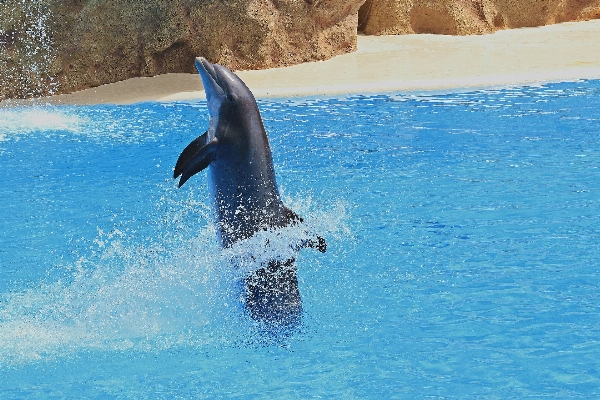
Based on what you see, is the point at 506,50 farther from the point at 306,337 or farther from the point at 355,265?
the point at 306,337

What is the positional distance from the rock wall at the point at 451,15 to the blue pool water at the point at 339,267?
22.0ft

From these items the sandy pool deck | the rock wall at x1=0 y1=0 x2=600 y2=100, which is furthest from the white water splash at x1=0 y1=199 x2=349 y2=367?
the rock wall at x1=0 y1=0 x2=600 y2=100

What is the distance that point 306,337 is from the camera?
4652 mm

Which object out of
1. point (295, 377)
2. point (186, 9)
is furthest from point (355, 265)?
point (186, 9)

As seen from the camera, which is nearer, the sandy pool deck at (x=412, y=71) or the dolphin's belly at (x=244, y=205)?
the dolphin's belly at (x=244, y=205)

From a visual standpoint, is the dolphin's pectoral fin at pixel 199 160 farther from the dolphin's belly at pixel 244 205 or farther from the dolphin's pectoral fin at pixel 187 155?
the dolphin's belly at pixel 244 205

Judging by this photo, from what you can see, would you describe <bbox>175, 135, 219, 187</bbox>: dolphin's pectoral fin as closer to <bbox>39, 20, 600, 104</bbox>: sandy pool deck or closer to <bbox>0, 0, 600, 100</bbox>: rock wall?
<bbox>39, 20, 600, 104</bbox>: sandy pool deck

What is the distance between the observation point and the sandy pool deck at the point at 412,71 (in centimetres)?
1198

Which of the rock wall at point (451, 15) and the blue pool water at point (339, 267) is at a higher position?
the rock wall at point (451, 15)

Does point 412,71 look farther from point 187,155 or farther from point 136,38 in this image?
point 187,155

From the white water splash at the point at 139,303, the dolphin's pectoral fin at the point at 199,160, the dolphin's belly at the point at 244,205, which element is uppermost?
the dolphin's pectoral fin at the point at 199,160

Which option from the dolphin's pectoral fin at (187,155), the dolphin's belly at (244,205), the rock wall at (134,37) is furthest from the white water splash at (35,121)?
the dolphin's belly at (244,205)

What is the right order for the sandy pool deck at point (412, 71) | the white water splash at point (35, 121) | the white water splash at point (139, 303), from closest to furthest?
the white water splash at point (139, 303)
the white water splash at point (35, 121)
the sandy pool deck at point (412, 71)

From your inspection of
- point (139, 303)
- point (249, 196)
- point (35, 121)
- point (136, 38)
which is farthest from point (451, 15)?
point (249, 196)
